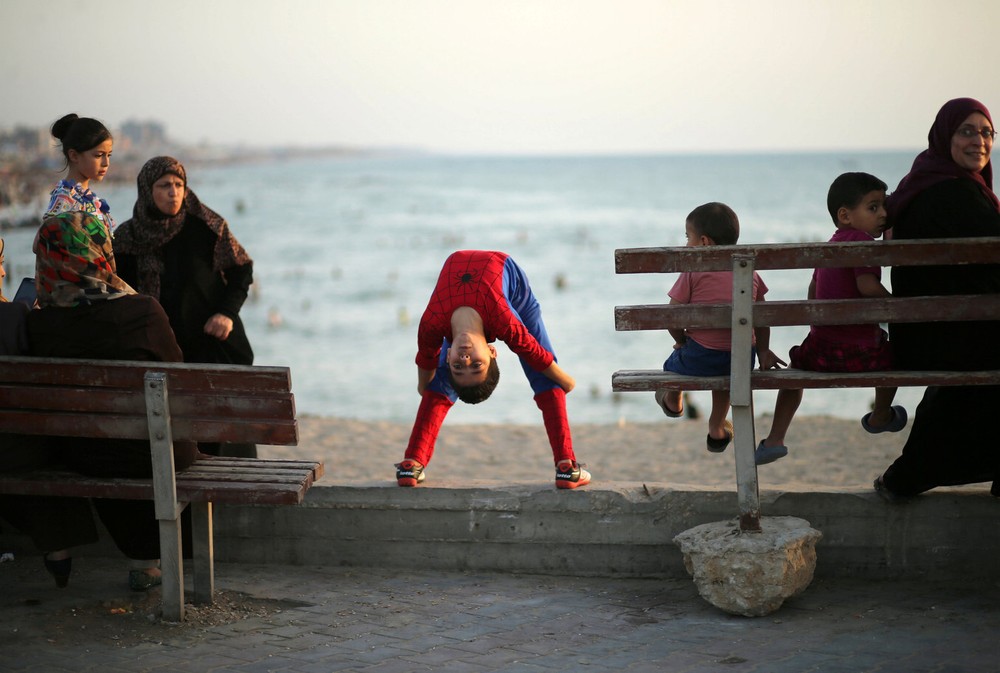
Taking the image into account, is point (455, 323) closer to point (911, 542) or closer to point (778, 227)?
point (911, 542)

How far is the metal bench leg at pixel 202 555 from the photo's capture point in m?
4.80

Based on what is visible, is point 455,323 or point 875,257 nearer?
point 875,257

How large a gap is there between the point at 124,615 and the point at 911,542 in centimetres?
340

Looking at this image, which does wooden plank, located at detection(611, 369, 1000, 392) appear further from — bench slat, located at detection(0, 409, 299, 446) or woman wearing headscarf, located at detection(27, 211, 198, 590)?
woman wearing headscarf, located at detection(27, 211, 198, 590)

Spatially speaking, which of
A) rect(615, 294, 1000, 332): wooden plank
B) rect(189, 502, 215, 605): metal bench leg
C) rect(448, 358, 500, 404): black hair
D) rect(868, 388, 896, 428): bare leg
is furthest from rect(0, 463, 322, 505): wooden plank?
rect(868, 388, 896, 428): bare leg

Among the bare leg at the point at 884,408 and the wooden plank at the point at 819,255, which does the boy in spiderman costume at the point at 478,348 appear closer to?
the wooden plank at the point at 819,255

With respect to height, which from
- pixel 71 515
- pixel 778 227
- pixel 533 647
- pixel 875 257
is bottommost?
pixel 533 647

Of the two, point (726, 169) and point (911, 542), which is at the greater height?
point (726, 169)

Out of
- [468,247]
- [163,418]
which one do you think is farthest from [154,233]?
[468,247]

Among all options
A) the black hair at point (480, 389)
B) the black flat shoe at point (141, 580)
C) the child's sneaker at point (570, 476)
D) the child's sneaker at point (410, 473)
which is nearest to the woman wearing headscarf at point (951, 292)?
the child's sneaker at point (570, 476)

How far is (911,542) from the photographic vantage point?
4.96 meters

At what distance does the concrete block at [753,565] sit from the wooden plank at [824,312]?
0.87 m

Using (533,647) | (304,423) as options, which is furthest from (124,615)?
(304,423)

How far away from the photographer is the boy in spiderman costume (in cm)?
512
